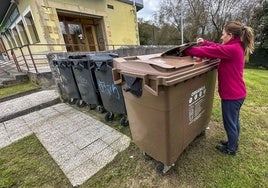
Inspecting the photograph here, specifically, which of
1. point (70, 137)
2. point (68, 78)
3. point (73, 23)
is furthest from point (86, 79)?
point (73, 23)

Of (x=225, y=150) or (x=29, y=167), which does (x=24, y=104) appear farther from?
(x=225, y=150)

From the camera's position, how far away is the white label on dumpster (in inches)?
69.9

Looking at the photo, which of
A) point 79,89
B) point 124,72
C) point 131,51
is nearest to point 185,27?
point 131,51

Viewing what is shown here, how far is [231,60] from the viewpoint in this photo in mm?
1670

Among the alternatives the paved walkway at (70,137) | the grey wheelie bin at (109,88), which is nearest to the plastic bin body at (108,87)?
the grey wheelie bin at (109,88)

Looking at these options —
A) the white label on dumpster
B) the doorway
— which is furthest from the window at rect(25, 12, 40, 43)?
the white label on dumpster

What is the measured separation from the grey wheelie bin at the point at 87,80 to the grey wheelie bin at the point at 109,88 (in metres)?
0.23

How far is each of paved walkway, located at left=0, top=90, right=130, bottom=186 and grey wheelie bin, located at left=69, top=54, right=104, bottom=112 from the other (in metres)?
0.41

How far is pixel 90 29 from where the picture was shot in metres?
11.4

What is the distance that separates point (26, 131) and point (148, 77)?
3163 millimetres

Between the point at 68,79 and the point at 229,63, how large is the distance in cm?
366

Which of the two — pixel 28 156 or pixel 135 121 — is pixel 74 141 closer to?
pixel 28 156

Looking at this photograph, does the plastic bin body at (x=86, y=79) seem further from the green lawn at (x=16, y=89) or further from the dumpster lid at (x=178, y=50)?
the green lawn at (x=16, y=89)

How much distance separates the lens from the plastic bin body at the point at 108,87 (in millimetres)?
2793
